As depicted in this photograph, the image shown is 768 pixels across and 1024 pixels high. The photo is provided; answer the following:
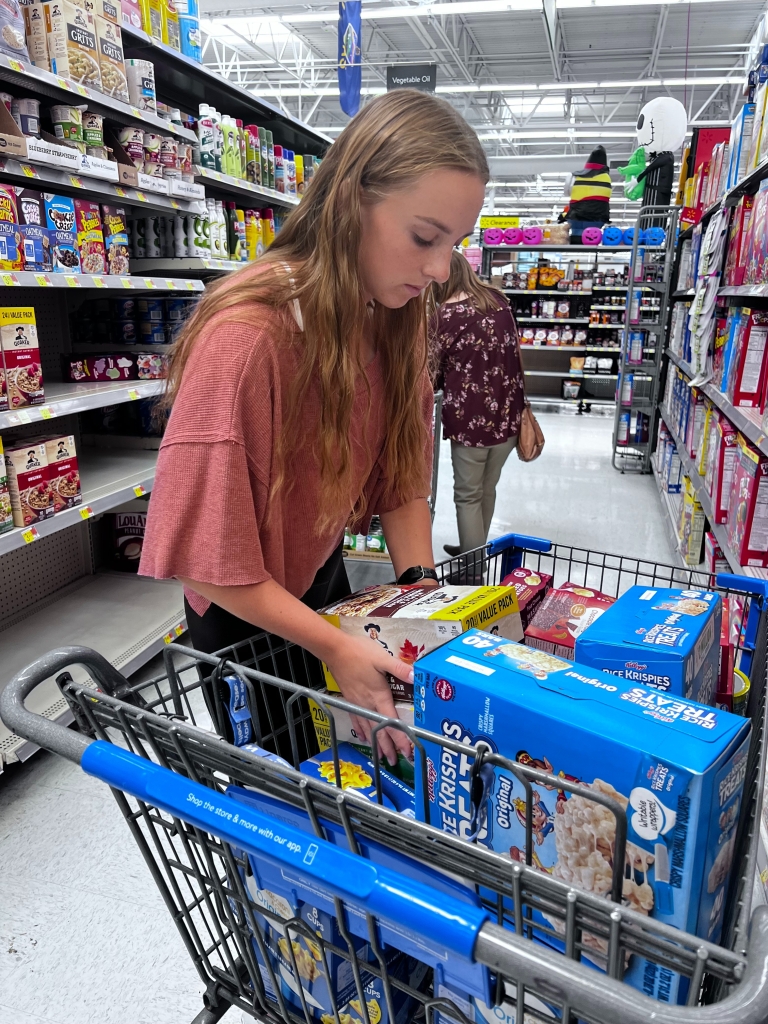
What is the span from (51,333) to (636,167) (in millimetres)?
6537

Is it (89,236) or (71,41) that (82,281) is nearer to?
(89,236)

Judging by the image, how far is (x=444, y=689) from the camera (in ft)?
2.43

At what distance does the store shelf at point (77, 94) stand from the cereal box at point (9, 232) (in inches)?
13.3

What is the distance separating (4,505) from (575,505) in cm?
421

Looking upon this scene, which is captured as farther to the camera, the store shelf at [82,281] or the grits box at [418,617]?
the store shelf at [82,281]

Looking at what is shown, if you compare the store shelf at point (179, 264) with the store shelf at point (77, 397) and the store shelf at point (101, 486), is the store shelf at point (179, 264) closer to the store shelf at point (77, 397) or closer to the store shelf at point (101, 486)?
the store shelf at point (77, 397)

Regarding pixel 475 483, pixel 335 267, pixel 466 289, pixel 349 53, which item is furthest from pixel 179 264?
pixel 349 53

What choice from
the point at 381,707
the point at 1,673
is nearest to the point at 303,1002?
the point at 381,707

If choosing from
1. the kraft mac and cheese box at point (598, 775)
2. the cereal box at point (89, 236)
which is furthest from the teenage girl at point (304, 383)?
the cereal box at point (89, 236)

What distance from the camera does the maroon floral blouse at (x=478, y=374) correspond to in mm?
3570

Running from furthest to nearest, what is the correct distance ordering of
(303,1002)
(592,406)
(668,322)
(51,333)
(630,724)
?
(592,406)
(668,322)
(51,333)
(303,1002)
(630,724)

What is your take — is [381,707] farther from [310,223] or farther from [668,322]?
[668,322]

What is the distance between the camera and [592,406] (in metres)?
10.9

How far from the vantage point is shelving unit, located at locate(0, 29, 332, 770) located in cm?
234
